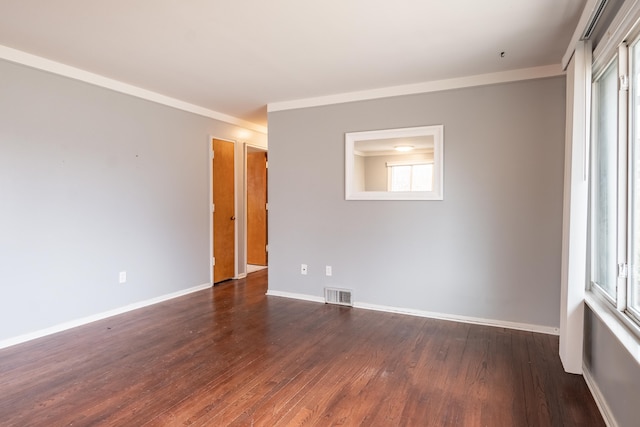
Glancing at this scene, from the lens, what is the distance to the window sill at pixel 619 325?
1669 millimetres

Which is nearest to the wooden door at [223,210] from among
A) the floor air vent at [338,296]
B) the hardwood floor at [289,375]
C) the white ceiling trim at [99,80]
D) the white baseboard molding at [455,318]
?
the white ceiling trim at [99,80]

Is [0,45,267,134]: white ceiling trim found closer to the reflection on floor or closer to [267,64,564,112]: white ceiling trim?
[267,64,564,112]: white ceiling trim

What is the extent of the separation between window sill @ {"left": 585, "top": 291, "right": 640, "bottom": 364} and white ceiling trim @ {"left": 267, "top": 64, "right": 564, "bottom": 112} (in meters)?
2.08

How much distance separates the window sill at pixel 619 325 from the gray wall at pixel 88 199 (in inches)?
164

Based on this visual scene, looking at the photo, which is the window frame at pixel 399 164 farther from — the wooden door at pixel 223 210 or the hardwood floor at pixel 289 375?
the wooden door at pixel 223 210

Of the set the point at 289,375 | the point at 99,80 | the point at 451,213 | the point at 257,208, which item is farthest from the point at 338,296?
the point at 99,80

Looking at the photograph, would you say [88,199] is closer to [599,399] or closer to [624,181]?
[624,181]

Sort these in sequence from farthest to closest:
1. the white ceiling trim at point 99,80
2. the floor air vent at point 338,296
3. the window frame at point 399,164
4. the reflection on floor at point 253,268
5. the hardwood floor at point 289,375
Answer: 1. the reflection on floor at point 253,268
2. the floor air vent at point 338,296
3. the window frame at point 399,164
4. the white ceiling trim at point 99,80
5. the hardwood floor at point 289,375

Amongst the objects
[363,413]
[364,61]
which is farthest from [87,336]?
[364,61]

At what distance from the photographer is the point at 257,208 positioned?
661 cm

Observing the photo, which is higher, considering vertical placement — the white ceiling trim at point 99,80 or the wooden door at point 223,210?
the white ceiling trim at point 99,80

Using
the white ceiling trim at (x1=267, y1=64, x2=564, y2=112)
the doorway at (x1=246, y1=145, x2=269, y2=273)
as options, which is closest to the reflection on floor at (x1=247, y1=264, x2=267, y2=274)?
the doorway at (x1=246, y1=145, x2=269, y2=273)

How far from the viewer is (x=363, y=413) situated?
209 centimetres

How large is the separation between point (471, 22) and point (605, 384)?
243 cm
